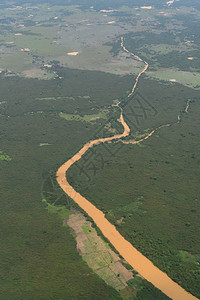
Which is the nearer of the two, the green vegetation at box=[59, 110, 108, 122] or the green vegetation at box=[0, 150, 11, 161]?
the green vegetation at box=[0, 150, 11, 161]

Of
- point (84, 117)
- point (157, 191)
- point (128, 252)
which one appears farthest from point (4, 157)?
point (128, 252)

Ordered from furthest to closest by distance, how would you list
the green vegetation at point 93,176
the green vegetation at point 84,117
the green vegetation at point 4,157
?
the green vegetation at point 84,117 < the green vegetation at point 4,157 < the green vegetation at point 93,176

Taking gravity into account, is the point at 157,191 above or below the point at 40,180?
below

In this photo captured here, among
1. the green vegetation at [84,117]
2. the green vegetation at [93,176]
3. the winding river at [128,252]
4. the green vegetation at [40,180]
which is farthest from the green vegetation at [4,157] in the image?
the green vegetation at [84,117]

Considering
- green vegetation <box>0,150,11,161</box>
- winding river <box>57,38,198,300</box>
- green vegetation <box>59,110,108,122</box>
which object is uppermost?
green vegetation <box>0,150,11,161</box>

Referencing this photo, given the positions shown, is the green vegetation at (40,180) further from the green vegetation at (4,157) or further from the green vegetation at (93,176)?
the green vegetation at (4,157)

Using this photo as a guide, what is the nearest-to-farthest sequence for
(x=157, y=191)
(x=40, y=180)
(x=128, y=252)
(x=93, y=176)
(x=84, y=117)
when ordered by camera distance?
(x=128, y=252)
(x=157, y=191)
(x=40, y=180)
(x=93, y=176)
(x=84, y=117)

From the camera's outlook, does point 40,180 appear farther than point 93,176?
No

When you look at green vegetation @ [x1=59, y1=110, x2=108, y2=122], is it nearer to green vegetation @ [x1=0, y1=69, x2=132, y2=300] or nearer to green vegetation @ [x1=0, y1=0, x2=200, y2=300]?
green vegetation @ [x1=0, y1=0, x2=200, y2=300]

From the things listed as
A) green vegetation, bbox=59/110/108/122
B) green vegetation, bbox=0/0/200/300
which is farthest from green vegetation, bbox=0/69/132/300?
green vegetation, bbox=59/110/108/122

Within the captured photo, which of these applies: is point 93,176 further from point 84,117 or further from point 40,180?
point 84,117

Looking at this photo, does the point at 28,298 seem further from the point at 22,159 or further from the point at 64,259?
the point at 22,159
